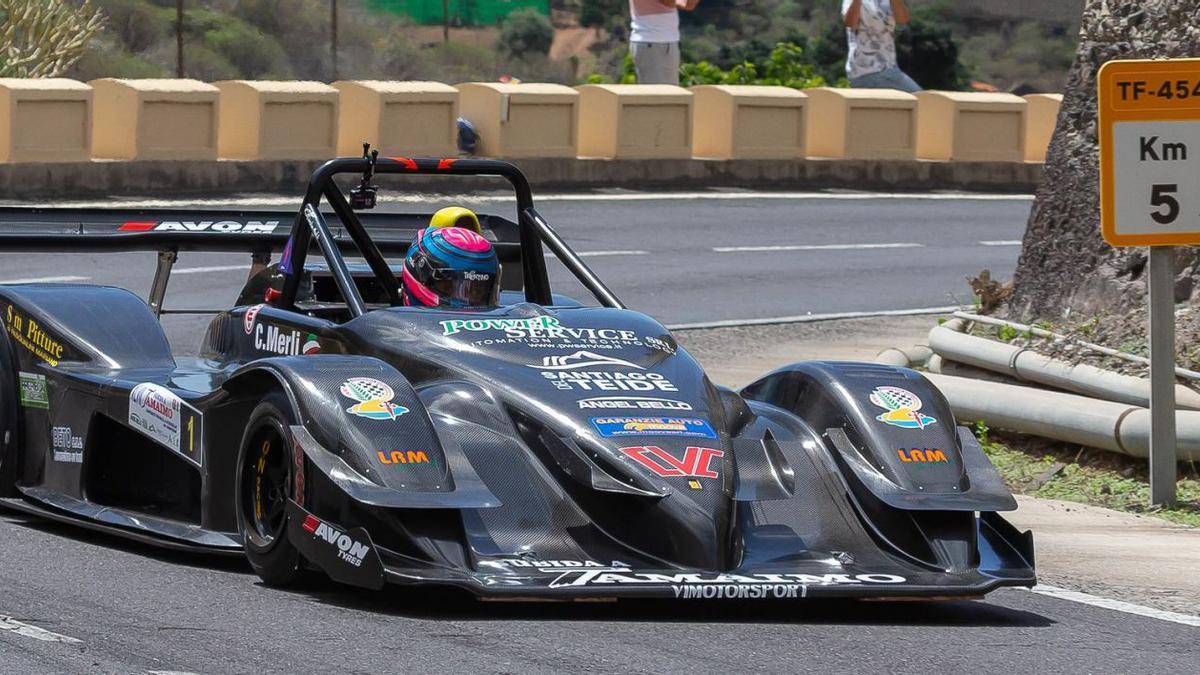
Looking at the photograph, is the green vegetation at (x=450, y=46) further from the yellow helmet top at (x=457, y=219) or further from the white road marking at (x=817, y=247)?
the yellow helmet top at (x=457, y=219)

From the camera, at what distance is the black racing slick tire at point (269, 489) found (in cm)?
704

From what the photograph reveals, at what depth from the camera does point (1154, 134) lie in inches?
374

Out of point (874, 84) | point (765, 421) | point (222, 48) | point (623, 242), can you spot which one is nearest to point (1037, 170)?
point (874, 84)

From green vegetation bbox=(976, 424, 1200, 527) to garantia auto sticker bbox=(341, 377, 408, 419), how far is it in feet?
12.7

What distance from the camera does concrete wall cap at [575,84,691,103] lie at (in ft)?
79.5

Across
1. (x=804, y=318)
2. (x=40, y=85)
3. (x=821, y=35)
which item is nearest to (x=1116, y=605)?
(x=804, y=318)

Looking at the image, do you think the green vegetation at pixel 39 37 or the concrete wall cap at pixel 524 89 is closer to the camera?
the concrete wall cap at pixel 524 89

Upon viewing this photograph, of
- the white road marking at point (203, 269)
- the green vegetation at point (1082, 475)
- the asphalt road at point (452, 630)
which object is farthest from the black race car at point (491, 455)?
the white road marking at point (203, 269)

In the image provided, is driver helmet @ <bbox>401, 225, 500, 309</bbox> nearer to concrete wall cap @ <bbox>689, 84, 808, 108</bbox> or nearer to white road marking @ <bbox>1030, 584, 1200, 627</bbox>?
white road marking @ <bbox>1030, 584, 1200, 627</bbox>

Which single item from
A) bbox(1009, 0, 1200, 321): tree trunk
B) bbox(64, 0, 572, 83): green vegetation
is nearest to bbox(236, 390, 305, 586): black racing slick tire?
bbox(1009, 0, 1200, 321): tree trunk

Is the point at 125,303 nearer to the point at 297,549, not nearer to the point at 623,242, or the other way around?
the point at 297,549

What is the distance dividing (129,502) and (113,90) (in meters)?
13.7

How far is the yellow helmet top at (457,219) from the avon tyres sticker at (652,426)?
7.93 feet

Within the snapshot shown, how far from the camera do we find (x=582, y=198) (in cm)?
2339
